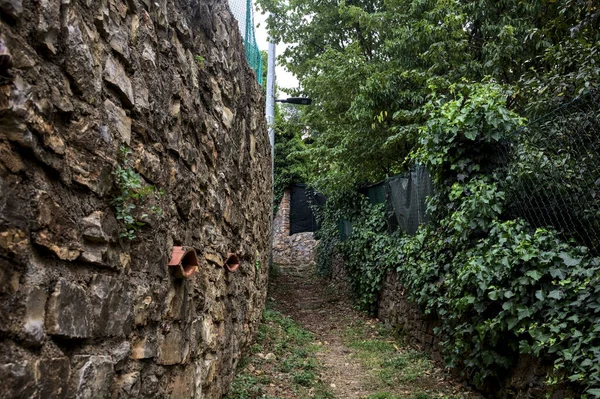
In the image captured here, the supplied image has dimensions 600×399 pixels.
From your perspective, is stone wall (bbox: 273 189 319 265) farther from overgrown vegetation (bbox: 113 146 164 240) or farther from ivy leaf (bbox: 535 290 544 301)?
overgrown vegetation (bbox: 113 146 164 240)

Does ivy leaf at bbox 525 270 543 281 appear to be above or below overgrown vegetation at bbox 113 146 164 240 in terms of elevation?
below

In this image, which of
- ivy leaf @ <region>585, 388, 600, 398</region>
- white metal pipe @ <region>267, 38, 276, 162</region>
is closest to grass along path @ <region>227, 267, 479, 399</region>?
ivy leaf @ <region>585, 388, 600, 398</region>

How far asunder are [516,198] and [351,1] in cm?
723

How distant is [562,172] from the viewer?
11.2 feet

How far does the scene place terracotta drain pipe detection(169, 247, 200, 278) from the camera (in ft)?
7.75

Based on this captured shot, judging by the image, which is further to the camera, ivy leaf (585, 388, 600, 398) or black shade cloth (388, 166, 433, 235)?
black shade cloth (388, 166, 433, 235)

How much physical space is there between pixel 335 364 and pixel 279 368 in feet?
2.91

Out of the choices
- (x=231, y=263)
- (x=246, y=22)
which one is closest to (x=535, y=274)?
(x=231, y=263)

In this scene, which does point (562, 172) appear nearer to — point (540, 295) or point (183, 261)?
point (540, 295)

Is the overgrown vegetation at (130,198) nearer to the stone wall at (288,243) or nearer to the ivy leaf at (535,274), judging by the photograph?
the ivy leaf at (535,274)

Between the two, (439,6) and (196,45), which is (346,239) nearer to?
(439,6)

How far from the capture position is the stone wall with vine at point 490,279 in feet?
9.58

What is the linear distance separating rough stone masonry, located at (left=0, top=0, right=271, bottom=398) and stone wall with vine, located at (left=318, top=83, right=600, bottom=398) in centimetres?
218

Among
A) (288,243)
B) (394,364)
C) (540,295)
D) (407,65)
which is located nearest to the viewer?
(540,295)
